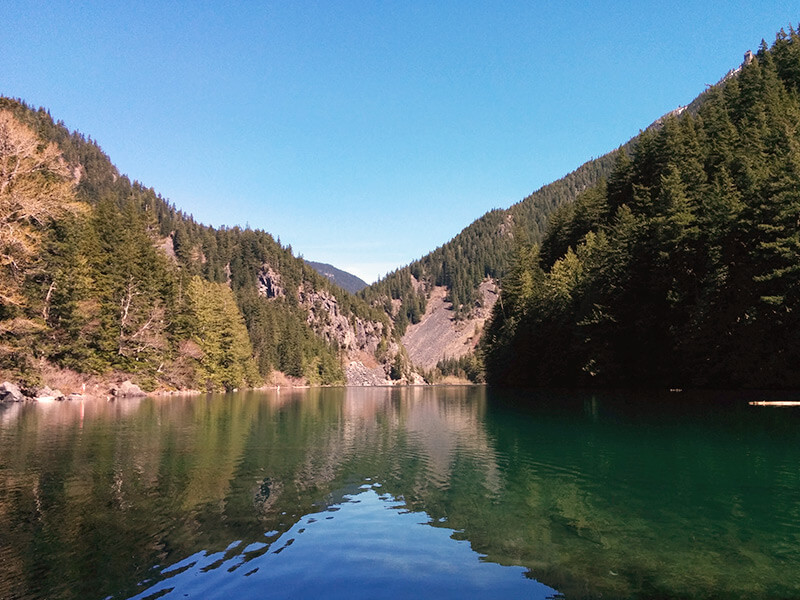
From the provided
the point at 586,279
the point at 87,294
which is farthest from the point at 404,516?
the point at 586,279

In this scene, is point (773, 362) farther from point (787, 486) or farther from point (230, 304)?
point (230, 304)

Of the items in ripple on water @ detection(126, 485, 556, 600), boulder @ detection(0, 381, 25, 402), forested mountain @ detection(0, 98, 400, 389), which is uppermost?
forested mountain @ detection(0, 98, 400, 389)

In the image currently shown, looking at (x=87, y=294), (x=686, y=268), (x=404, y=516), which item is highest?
(x=686, y=268)

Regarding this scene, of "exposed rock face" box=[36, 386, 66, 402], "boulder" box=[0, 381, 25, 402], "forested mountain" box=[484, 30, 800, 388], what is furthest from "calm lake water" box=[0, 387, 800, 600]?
"exposed rock face" box=[36, 386, 66, 402]

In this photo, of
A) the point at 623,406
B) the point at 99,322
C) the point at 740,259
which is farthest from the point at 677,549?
the point at 99,322

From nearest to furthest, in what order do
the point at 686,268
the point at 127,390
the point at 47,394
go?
1. the point at 47,394
2. the point at 686,268
3. the point at 127,390

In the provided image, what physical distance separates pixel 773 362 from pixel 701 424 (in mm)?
22704

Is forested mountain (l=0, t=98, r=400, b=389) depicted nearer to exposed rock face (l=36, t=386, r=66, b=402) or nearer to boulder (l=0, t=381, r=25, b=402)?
exposed rock face (l=36, t=386, r=66, b=402)

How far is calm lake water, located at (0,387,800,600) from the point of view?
30.3ft

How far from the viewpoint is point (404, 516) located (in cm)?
1386

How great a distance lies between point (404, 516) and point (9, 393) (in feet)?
163

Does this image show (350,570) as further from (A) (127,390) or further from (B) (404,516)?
(A) (127,390)

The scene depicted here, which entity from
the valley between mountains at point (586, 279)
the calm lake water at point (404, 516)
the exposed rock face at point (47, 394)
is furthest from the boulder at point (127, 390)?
the calm lake water at point (404, 516)

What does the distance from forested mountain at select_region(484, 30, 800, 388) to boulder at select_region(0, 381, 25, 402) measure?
62414mm
